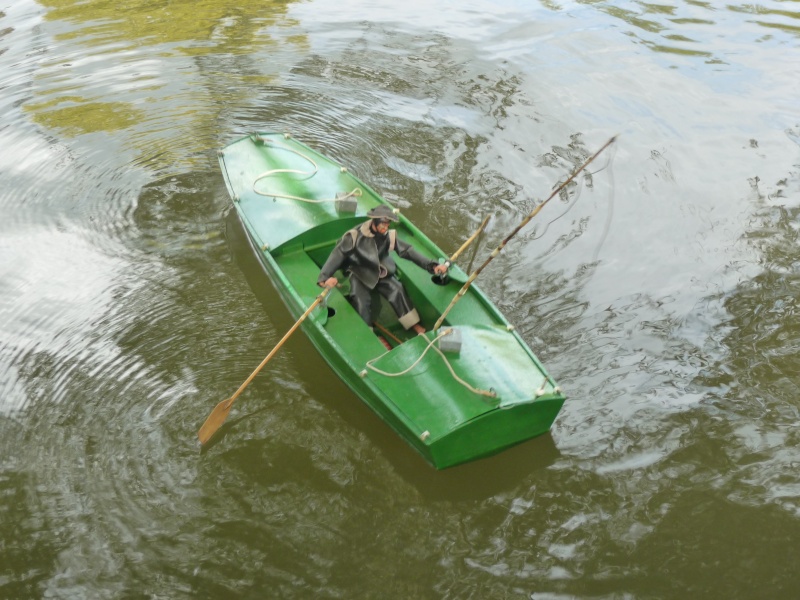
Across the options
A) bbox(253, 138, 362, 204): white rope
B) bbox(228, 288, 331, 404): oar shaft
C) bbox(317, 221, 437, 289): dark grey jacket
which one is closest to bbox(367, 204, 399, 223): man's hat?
bbox(317, 221, 437, 289): dark grey jacket

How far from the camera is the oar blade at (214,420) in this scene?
627 cm

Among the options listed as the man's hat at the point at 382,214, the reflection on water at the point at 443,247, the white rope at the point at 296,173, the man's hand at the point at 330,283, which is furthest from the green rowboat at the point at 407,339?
the man's hat at the point at 382,214

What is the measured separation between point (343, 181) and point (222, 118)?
363 cm

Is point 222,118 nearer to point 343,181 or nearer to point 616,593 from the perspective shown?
point 343,181

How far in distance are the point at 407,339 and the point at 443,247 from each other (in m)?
1.97

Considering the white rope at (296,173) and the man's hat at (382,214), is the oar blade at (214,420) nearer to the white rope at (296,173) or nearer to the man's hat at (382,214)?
the man's hat at (382,214)

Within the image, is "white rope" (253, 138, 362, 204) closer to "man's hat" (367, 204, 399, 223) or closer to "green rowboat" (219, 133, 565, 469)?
"green rowboat" (219, 133, 565, 469)

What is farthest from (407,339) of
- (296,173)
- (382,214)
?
(296,173)

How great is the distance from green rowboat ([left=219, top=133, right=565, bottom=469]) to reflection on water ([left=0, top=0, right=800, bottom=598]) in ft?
1.87

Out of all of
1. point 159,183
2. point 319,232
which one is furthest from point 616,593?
point 159,183

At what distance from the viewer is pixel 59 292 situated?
8125 mm

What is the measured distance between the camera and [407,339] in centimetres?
719

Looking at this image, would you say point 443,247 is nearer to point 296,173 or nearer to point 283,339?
point 296,173

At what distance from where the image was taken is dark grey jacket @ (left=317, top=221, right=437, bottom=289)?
688cm
